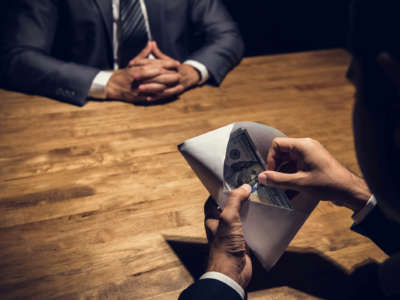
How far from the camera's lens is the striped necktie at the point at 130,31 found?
146 cm

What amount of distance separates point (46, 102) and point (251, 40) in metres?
1.81

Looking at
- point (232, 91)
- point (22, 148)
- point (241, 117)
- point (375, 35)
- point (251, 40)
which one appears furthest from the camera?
point (251, 40)

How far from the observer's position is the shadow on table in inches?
25.9

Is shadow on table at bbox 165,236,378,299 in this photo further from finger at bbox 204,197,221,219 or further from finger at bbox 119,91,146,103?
finger at bbox 119,91,146,103

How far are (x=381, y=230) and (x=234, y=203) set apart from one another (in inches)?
12.2

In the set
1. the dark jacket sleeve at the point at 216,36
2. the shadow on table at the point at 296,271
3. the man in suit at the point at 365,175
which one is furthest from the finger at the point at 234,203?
the dark jacket sleeve at the point at 216,36

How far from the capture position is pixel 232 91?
1.22 metres

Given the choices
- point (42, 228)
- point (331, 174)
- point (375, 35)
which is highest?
point (375, 35)

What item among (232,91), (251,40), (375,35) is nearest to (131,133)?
(232,91)

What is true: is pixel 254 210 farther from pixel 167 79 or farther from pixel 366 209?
pixel 167 79

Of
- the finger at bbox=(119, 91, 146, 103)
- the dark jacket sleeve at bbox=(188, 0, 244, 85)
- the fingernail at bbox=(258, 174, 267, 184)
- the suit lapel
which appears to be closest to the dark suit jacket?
the fingernail at bbox=(258, 174, 267, 184)

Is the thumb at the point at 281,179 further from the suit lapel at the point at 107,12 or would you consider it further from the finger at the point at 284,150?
the suit lapel at the point at 107,12

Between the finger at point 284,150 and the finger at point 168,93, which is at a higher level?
the finger at point 284,150

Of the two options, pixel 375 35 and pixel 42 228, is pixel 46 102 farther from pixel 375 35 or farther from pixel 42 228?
pixel 375 35
